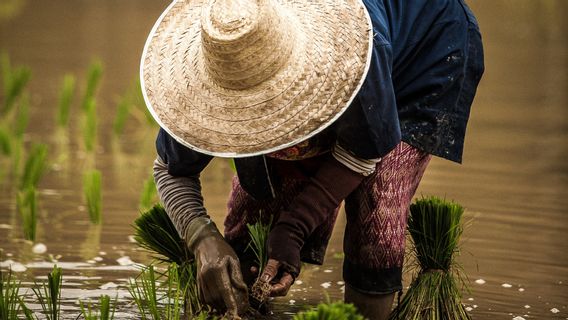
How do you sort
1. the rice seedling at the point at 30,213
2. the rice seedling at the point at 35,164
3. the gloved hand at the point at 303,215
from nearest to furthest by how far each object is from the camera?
the gloved hand at the point at 303,215, the rice seedling at the point at 30,213, the rice seedling at the point at 35,164

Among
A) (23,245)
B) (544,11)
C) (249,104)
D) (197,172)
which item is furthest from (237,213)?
(544,11)

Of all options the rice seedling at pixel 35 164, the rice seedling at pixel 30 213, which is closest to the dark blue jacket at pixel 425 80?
the rice seedling at pixel 30 213

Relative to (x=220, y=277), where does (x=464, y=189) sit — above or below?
above

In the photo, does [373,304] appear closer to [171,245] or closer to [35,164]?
[171,245]

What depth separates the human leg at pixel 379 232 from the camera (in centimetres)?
327

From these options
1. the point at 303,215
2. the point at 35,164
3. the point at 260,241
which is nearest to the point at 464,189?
the point at 35,164

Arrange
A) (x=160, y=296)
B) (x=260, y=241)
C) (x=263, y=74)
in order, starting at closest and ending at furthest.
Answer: (x=263, y=74) → (x=260, y=241) → (x=160, y=296)

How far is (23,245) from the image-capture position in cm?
472

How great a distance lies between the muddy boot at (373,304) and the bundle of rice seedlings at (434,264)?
0.65 feet

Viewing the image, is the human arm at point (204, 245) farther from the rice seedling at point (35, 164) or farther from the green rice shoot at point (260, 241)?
the rice seedling at point (35, 164)

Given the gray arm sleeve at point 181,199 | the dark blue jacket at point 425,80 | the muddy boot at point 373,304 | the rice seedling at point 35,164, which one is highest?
the rice seedling at point 35,164

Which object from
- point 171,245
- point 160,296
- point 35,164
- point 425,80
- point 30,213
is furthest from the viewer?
point 35,164

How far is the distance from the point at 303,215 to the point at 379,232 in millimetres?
343

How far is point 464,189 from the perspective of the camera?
5930mm
